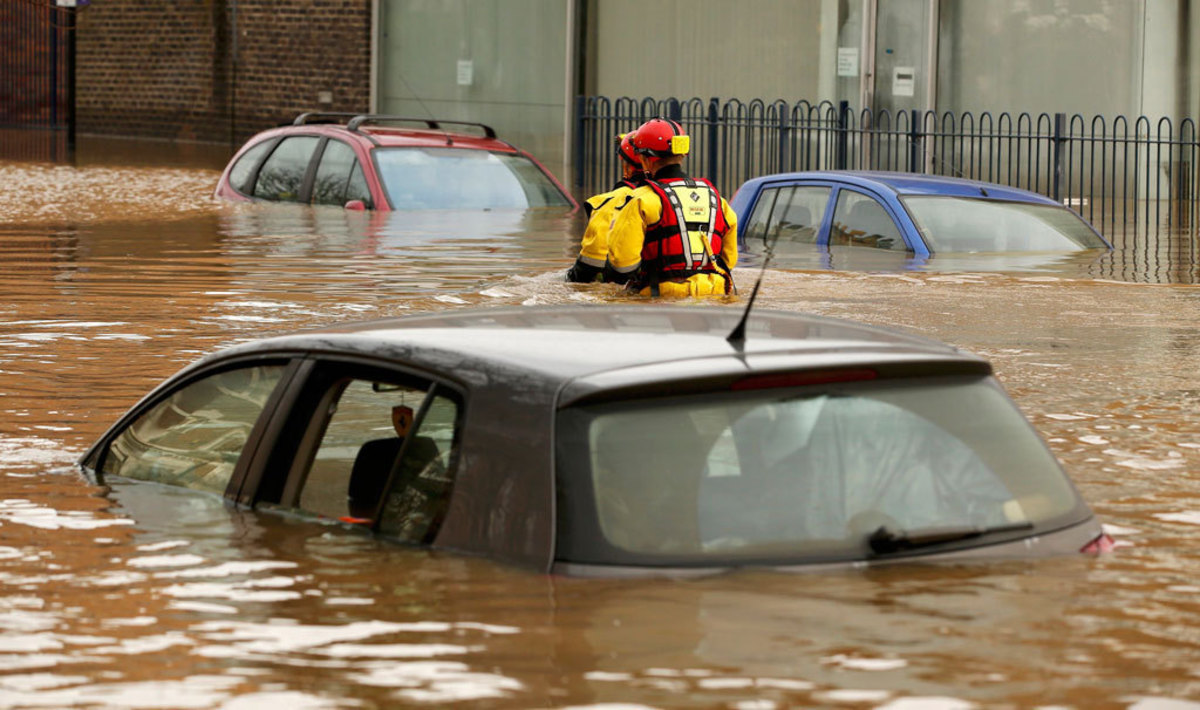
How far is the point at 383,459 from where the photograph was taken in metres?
5.17

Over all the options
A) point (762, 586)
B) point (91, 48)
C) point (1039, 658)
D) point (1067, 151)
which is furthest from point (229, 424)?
point (91, 48)

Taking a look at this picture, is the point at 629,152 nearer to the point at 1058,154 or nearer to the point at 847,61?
the point at 1058,154

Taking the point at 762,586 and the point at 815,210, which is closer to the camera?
the point at 762,586

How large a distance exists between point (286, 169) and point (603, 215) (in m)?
7.63

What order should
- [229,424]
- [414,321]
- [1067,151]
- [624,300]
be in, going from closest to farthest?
[414,321]
[229,424]
[624,300]
[1067,151]

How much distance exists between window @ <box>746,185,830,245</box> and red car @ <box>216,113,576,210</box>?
2265mm

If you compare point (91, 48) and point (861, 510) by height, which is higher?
point (91, 48)

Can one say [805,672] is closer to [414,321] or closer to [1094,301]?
[414,321]

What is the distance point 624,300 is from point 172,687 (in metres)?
6.17

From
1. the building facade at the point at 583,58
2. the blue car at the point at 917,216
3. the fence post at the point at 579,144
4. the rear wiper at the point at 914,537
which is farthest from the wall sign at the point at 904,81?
the rear wiper at the point at 914,537

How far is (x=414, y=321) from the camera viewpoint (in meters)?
5.12

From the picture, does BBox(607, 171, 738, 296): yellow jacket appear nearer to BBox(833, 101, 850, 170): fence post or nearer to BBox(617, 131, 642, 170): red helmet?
BBox(617, 131, 642, 170): red helmet

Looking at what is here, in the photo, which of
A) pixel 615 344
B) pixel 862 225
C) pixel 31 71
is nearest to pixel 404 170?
pixel 862 225

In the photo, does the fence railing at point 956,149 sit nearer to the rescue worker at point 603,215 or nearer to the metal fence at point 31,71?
the rescue worker at point 603,215
